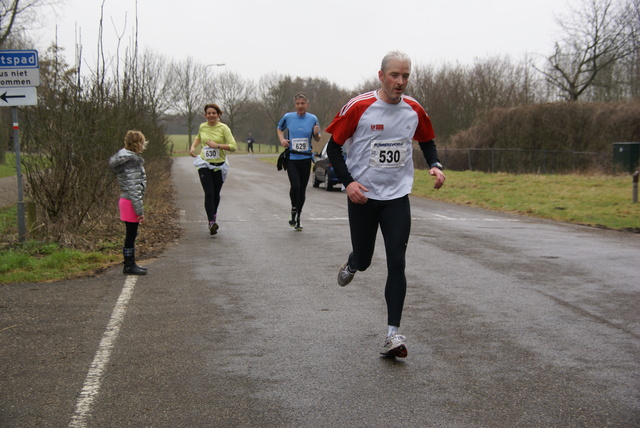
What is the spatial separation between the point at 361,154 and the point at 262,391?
70.0 inches

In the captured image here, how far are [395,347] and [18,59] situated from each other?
267 inches

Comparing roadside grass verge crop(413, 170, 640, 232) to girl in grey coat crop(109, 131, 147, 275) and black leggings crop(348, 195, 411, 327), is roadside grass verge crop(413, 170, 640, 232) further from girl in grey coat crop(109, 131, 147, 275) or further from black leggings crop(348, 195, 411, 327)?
black leggings crop(348, 195, 411, 327)

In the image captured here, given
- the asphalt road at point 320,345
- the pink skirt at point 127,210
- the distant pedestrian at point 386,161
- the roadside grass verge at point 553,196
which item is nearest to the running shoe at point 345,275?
the asphalt road at point 320,345

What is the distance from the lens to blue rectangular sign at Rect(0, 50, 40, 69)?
8945 mm

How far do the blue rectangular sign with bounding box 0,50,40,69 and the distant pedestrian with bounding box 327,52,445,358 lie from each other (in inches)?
224

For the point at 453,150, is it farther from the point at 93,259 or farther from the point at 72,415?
the point at 72,415

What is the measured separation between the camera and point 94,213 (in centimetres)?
1052

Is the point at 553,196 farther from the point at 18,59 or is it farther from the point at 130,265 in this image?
the point at 18,59

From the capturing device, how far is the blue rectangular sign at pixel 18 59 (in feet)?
29.3

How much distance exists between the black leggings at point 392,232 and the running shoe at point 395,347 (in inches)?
5.8

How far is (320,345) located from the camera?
4.93 m

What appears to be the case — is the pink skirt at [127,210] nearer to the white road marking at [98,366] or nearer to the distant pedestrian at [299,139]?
the white road marking at [98,366]

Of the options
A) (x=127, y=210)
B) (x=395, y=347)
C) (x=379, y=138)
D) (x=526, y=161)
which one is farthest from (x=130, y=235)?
→ (x=526, y=161)

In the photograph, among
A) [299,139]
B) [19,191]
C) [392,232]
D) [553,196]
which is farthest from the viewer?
[553,196]
